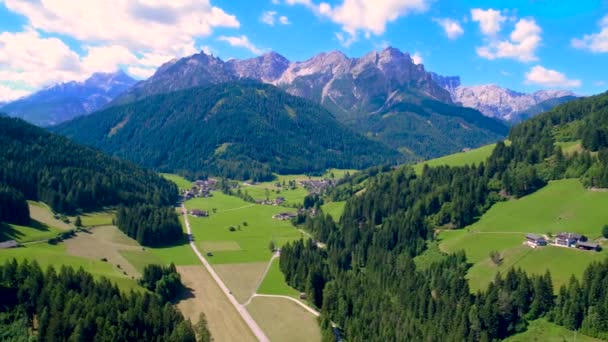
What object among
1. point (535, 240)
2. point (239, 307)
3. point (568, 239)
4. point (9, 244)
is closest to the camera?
point (239, 307)

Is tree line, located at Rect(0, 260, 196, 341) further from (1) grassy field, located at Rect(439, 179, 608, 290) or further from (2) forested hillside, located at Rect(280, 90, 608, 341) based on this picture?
(1) grassy field, located at Rect(439, 179, 608, 290)

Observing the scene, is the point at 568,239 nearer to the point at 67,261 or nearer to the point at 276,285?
the point at 276,285

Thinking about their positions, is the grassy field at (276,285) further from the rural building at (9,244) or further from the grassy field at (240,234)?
the rural building at (9,244)

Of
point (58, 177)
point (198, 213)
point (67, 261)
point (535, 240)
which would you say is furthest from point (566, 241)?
point (58, 177)

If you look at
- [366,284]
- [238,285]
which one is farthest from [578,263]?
[238,285]

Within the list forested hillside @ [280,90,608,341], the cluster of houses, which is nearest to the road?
forested hillside @ [280,90,608,341]
